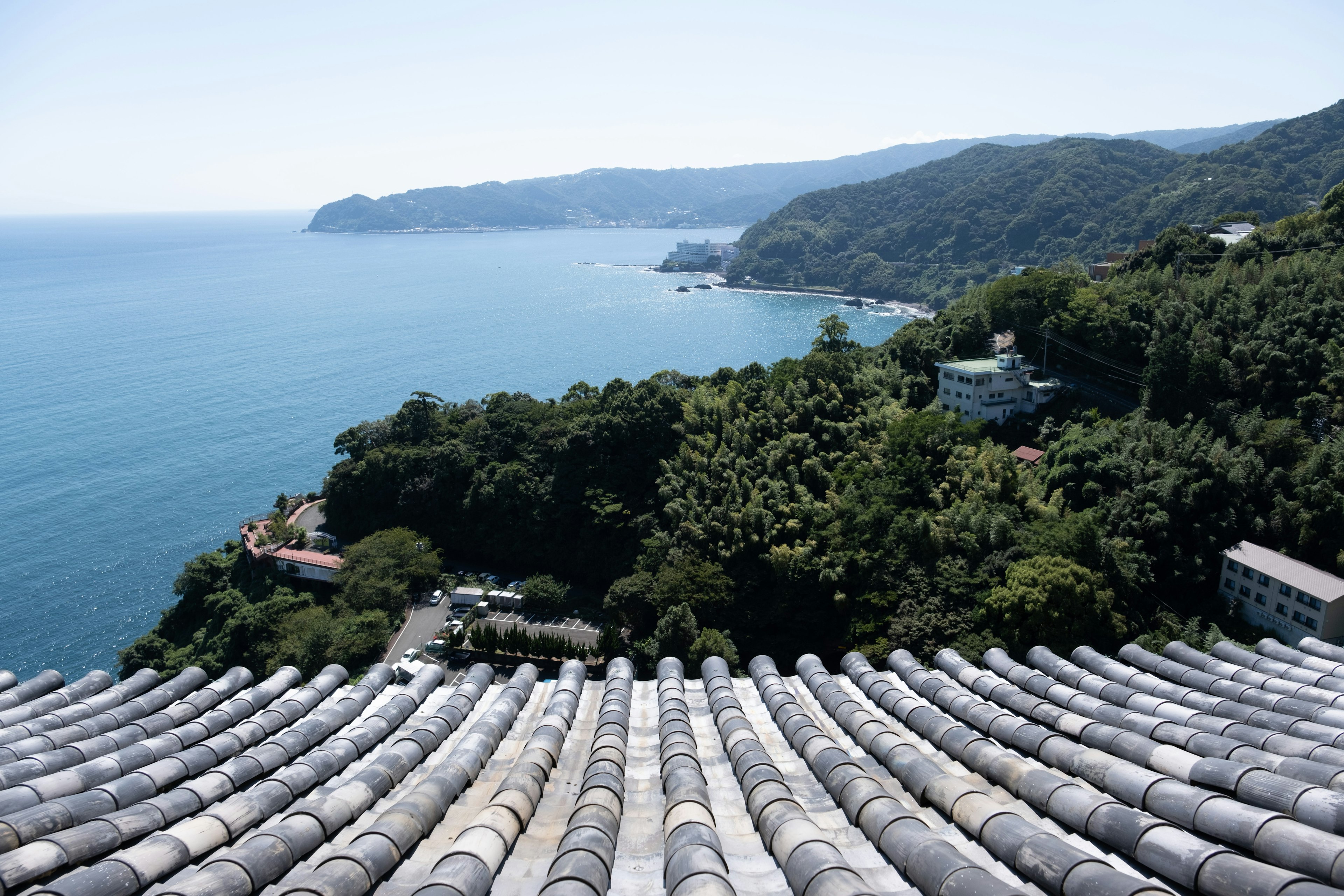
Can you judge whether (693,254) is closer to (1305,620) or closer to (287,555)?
(287,555)

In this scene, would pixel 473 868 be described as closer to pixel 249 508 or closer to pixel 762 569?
pixel 762 569

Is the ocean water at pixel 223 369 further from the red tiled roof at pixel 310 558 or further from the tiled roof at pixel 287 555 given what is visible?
the red tiled roof at pixel 310 558

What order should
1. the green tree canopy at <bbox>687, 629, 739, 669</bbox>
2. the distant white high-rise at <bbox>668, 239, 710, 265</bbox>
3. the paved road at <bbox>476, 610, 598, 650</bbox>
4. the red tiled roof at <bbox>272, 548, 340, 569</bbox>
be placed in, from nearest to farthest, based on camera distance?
the green tree canopy at <bbox>687, 629, 739, 669</bbox>, the paved road at <bbox>476, 610, 598, 650</bbox>, the red tiled roof at <bbox>272, 548, 340, 569</bbox>, the distant white high-rise at <bbox>668, 239, 710, 265</bbox>

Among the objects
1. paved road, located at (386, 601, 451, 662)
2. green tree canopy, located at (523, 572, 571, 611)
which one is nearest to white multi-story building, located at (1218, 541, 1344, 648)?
green tree canopy, located at (523, 572, 571, 611)

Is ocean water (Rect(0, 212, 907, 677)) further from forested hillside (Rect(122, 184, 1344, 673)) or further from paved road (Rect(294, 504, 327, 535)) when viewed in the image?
forested hillside (Rect(122, 184, 1344, 673))

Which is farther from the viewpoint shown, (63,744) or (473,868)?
(63,744)

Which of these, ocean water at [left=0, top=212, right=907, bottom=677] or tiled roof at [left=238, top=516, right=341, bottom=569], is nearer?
tiled roof at [left=238, top=516, right=341, bottom=569]

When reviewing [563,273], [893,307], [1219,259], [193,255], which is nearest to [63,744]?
[1219,259]
